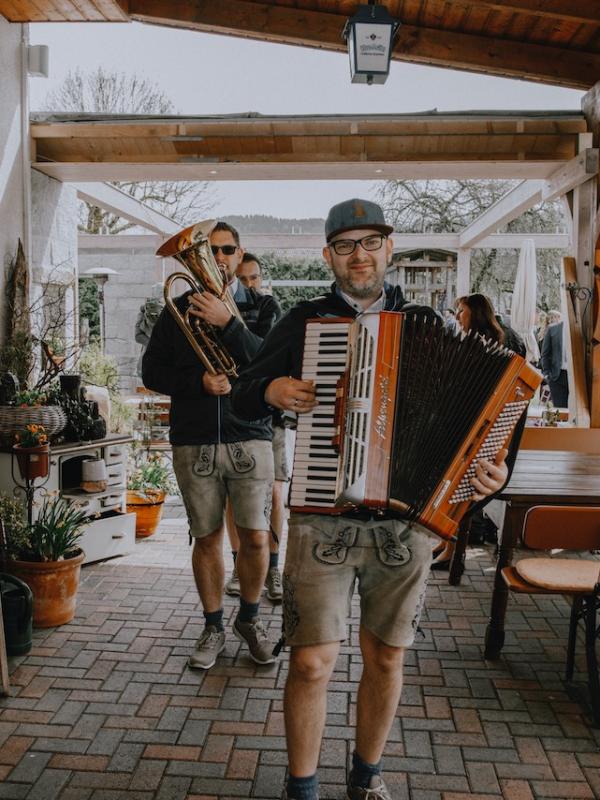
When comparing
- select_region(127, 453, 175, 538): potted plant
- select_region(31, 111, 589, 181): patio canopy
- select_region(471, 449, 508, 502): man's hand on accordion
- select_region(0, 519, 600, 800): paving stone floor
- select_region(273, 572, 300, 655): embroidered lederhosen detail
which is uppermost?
select_region(31, 111, 589, 181): patio canopy

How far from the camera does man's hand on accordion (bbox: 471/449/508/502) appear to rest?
1.98m

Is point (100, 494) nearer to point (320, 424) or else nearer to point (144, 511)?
point (144, 511)

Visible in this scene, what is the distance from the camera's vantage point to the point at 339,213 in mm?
2096

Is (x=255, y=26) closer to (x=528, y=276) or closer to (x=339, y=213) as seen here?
(x=528, y=276)

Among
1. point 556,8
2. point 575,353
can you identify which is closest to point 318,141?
point 556,8

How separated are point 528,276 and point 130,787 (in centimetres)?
736

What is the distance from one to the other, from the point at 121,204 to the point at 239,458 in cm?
549

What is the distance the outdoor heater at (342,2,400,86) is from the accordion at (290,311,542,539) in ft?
11.9

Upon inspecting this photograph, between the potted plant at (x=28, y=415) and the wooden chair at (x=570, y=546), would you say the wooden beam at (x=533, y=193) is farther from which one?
the potted plant at (x=28, y=415)

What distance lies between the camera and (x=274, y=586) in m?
4.03

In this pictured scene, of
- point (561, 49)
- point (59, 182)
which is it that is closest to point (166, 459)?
point (59, 182)

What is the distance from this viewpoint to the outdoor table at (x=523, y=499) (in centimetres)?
322

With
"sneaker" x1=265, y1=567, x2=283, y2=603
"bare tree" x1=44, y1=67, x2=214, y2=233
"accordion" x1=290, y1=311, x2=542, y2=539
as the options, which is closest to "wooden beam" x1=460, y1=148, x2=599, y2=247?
"sneaker" x1=265, y1=567, x2=283, y2=603

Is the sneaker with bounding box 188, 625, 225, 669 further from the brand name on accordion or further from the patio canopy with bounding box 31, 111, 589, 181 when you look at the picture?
the patio canopy with bounding box 31, 111, 589, 181
